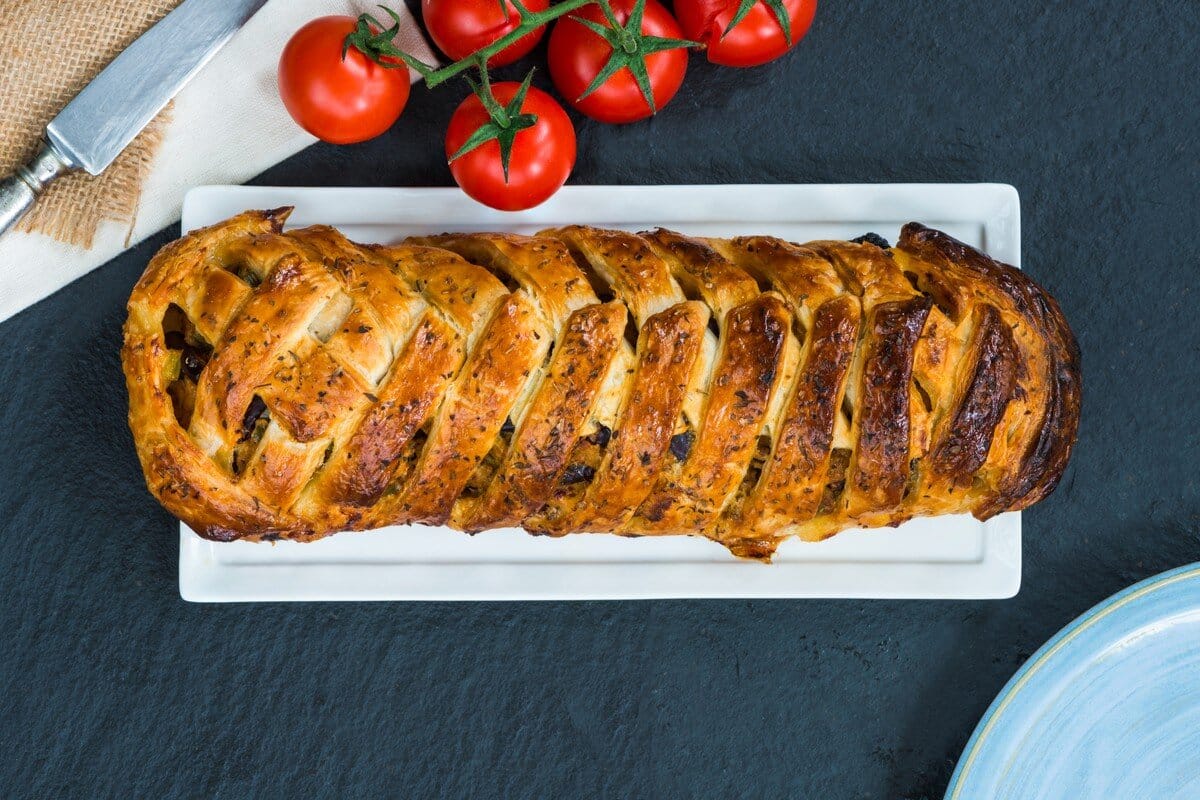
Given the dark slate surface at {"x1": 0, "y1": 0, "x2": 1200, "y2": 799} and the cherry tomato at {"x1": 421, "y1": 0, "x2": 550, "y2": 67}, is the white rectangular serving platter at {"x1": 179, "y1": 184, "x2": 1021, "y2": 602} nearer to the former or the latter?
the dark slate surface at {"x1": 0, "y1": 0, "x2": 1200, "y2": 799}

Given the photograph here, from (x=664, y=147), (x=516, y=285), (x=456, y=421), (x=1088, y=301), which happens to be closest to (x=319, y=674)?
(x=456, y=421)

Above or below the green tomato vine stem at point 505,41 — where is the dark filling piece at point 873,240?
below

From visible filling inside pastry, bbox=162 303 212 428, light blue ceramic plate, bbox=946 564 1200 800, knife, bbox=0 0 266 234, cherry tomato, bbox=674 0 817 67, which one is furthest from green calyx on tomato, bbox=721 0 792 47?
light blue ceramic plate, bbox=946 564 1200 800

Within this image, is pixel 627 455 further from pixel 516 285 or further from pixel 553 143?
pixel 553 143

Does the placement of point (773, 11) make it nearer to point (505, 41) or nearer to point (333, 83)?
point (505, 41)

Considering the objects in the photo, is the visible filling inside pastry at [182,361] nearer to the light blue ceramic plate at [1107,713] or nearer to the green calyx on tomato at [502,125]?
the green calyx on tomato at [502,125]

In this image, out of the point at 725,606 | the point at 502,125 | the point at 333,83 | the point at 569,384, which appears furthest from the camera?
the point at 725,606

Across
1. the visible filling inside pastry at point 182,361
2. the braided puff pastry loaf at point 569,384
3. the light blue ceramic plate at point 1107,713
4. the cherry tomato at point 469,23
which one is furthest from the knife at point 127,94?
the light blue ceramic plate at point 1107,713

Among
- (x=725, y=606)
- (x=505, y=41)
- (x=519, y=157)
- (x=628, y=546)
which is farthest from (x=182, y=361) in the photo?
(x=725, y=606)
